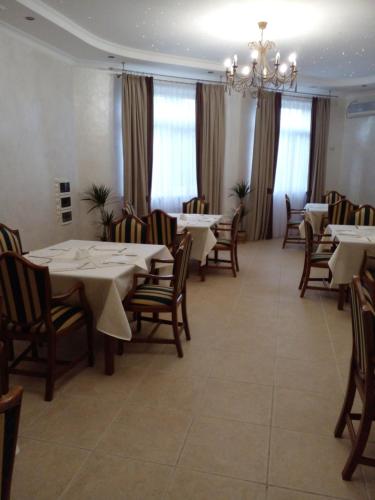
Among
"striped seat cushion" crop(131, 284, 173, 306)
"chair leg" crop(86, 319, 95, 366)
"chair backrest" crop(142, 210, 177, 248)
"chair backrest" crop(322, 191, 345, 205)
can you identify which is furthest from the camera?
"chair backrest" crop(322, 191, 345, 205)

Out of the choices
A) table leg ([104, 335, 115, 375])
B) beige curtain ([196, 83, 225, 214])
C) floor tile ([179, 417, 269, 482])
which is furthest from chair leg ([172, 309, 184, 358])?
beige curtain ([196, 83, 225, 214])

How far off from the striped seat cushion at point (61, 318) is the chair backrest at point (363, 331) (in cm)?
172

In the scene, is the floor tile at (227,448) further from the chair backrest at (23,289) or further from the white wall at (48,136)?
the white wall at (48,136)

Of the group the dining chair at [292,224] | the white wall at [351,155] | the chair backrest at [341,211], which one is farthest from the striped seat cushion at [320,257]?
the white wall at [351,155]

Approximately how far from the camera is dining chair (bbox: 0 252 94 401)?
2242 mm

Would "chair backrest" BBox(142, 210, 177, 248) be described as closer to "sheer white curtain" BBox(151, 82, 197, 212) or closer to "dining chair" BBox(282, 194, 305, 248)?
"sheer white curtain" BBox(151, 82, 197, 212)

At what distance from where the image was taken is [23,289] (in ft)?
7.48

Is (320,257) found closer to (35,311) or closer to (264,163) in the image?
Answer: (35,311)

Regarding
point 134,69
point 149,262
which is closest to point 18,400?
point 149,262

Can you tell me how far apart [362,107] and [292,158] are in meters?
1.59

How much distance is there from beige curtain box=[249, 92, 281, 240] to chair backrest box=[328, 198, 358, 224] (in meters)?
2.19

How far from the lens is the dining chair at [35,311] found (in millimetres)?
2242

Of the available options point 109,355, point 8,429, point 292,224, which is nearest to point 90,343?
point 109,355

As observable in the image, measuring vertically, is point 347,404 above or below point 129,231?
below
